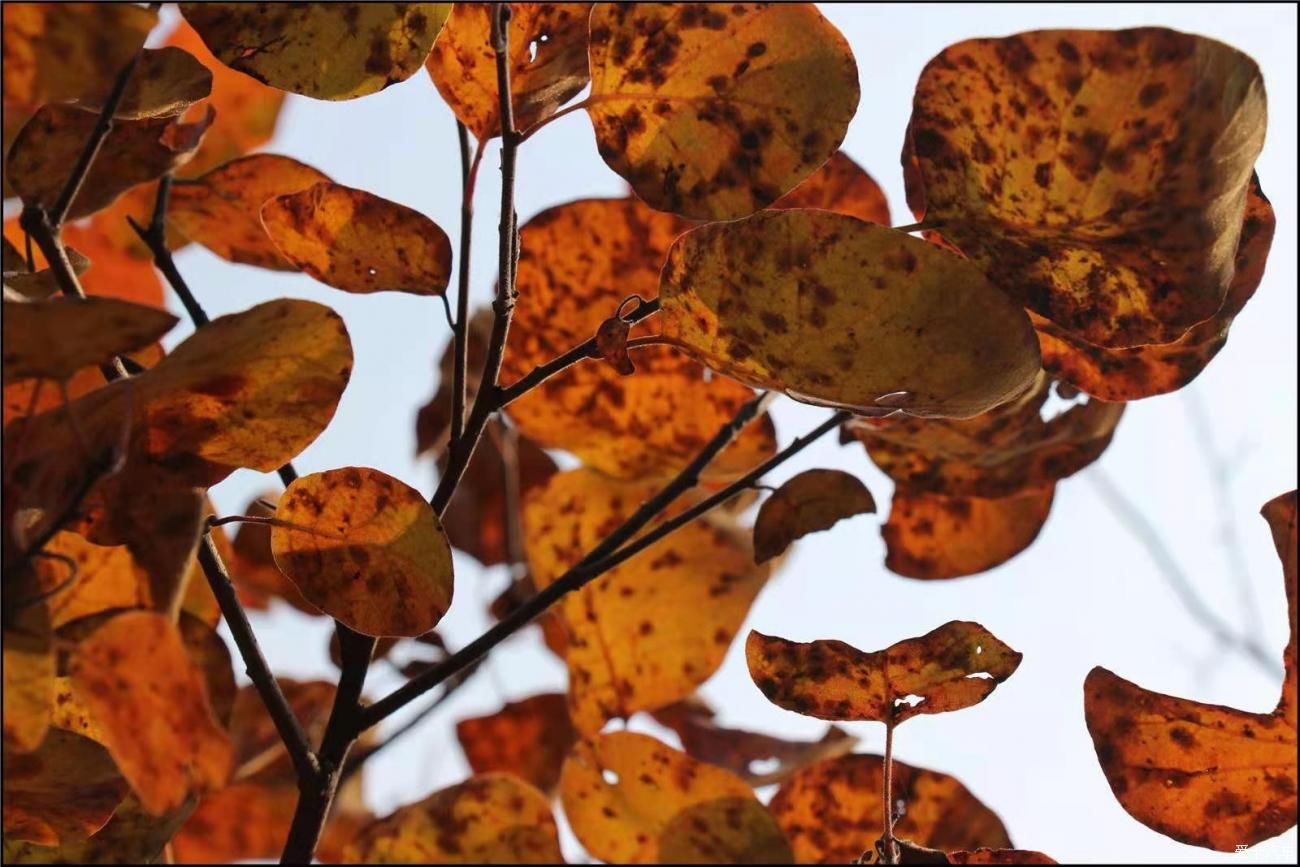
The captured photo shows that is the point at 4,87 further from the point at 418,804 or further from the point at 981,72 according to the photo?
the point at 418,804

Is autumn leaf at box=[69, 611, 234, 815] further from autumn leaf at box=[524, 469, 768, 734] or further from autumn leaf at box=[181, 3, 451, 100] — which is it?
autumn leaf at box=[524, 469, 768, 734]

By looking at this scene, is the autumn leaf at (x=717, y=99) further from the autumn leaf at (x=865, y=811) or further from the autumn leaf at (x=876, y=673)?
the autumn leaf at (x=865, y=811)

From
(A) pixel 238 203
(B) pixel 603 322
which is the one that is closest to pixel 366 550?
(B) pixel 603 322

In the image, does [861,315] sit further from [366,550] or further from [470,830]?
[470,830]

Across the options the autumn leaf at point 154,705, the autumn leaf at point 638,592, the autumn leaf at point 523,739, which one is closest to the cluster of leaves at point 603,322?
the autumn leaf at point 154,705

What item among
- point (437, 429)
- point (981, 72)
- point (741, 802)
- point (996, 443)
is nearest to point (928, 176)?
point (981, 72)

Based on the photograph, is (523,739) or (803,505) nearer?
(803,505)
